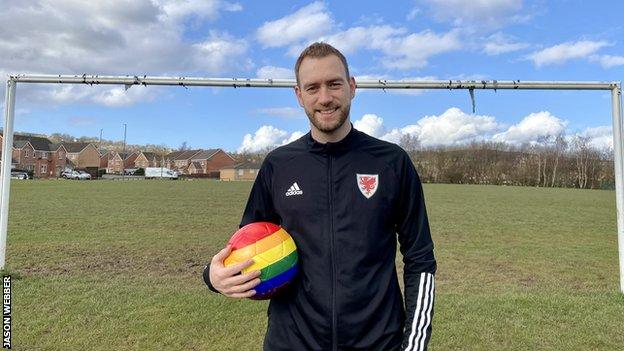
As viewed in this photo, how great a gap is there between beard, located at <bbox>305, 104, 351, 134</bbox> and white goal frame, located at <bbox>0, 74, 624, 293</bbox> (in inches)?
169

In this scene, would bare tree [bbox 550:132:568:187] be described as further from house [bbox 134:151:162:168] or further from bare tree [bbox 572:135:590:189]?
house [bbox 134:151:162:168]

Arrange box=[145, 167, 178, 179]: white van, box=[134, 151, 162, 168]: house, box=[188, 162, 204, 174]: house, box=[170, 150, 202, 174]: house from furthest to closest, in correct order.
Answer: box=[134, 151, 162, 168]: house → box=[170, 150, 202, 174]: house → box=[188, 162, 204, 174]: house → box=[145, 167, 178, 179]: white van

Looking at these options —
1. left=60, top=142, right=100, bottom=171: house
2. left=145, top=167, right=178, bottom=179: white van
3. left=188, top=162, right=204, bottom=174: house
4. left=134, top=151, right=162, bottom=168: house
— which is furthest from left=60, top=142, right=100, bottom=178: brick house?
left=145, top=167, right=178, bottom=179: white van

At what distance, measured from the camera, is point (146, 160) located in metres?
124

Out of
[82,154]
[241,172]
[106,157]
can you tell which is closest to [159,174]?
[241,172]

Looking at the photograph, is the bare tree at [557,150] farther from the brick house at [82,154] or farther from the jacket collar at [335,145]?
the brick house at [82,154]

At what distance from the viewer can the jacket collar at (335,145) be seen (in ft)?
7.16

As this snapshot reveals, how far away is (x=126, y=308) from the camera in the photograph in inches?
228

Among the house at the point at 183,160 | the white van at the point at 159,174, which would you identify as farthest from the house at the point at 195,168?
the white van at the point at 159,174

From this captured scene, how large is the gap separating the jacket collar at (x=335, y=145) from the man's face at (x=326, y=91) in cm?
9

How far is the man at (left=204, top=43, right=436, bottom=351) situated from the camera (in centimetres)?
202

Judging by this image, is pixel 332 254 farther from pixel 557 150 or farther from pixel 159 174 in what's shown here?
pixel 159 174

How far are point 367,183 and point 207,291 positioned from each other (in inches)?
205

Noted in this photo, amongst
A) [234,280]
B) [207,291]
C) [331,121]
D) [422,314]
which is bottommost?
→ [207,291]
